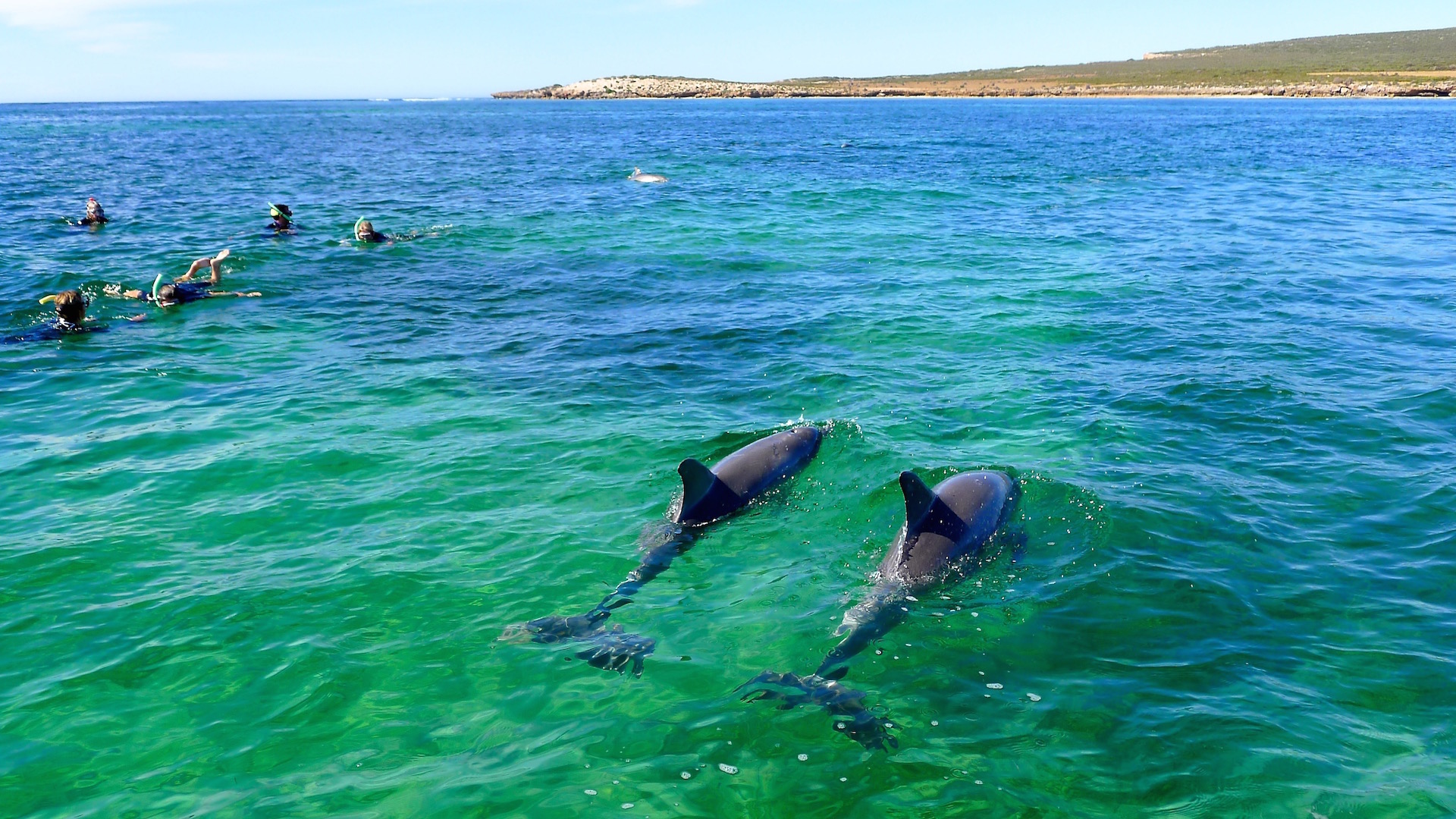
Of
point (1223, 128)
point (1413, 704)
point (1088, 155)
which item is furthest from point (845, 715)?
point (1223, 128)

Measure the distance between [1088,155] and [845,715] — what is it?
1899 inches

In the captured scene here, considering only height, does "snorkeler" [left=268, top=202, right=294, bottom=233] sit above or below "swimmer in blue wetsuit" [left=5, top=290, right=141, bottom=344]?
above

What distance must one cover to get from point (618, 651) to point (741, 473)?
3.06 metres

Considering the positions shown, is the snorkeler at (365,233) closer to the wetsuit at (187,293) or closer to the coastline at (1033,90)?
the wetsuit at (187,293)

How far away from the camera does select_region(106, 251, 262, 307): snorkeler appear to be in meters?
17.7

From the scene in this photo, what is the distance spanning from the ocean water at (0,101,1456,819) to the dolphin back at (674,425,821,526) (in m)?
0.31

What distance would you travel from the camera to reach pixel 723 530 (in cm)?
923

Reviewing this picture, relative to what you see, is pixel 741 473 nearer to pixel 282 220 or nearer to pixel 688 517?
pixel 688 517

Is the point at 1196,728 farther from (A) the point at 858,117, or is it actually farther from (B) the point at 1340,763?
(A) the point at 858,117

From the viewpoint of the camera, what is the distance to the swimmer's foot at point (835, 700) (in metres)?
6.29

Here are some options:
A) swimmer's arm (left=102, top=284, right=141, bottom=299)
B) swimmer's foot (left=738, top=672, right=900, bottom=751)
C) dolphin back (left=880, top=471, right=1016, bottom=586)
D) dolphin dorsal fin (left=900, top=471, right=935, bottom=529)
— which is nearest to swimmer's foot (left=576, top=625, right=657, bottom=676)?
swimmer's foot (left=738, top=672, right=900, bottom=751)

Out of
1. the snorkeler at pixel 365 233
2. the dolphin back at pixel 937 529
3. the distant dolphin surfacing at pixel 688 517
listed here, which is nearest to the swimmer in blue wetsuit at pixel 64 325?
the snorkeler at pixel 365 233

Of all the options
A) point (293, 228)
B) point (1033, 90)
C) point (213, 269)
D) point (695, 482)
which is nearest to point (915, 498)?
point (695, 482)

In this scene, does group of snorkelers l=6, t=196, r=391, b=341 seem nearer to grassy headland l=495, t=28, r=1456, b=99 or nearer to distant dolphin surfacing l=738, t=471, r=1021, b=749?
distant dolphin surfacing l=738, t=471, r=1021, b=749
